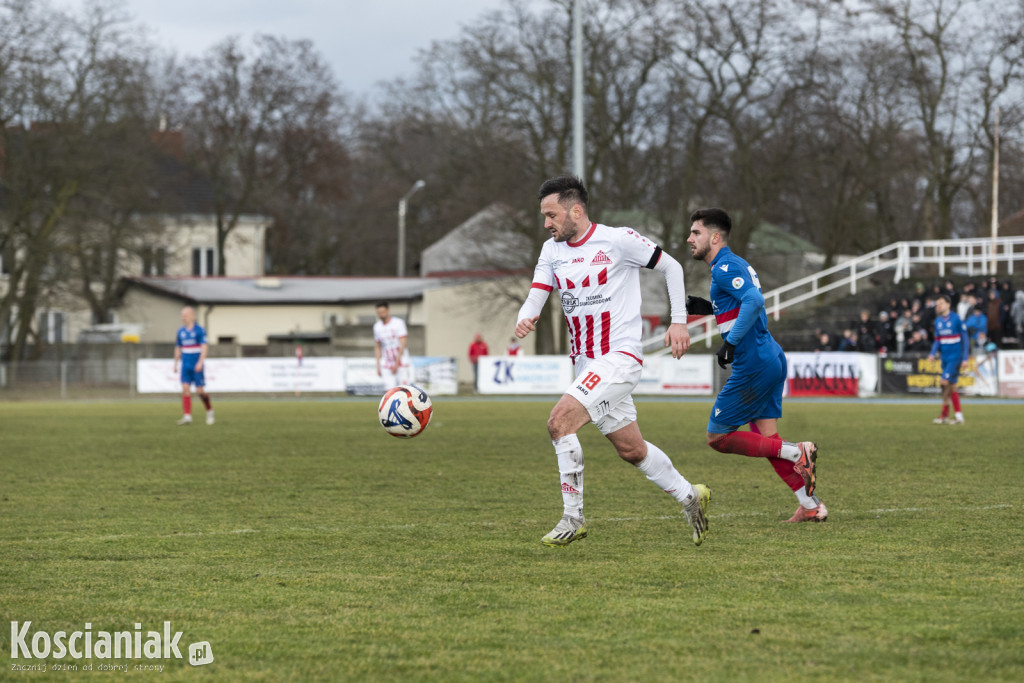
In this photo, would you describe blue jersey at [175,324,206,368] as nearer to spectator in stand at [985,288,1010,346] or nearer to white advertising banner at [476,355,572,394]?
white advertising banner at [476,355,572,394]

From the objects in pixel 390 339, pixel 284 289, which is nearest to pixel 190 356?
pixel 390 339

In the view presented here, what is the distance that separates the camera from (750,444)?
27.2 ft

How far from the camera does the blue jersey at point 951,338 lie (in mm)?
19000

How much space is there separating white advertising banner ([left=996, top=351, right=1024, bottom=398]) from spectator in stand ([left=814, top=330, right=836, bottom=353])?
4394mm

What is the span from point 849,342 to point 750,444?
25.4 m

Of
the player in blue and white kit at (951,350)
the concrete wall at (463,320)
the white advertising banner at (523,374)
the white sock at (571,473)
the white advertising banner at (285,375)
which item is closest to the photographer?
the white sock at (571,473)

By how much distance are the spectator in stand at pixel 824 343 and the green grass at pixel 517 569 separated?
19028mm

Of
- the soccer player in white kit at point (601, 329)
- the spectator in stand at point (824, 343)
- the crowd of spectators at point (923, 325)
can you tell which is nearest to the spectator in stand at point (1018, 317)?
the crowd of spectators at point (923, 325)

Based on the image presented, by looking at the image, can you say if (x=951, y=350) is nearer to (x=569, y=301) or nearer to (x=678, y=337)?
(x=678, y=337)

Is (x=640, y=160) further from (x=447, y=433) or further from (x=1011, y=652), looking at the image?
(x=1011, y=652)

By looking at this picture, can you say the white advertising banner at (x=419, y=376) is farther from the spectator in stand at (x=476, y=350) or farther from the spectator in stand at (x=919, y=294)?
the spectator in stand at (x=919, y=294)

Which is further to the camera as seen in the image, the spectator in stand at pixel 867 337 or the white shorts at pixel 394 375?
the spectator in stand at pixel 867 337

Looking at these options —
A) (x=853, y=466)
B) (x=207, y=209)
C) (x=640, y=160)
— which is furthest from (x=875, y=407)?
(x=207, y=209)

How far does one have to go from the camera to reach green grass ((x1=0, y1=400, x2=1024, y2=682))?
4.56 m
